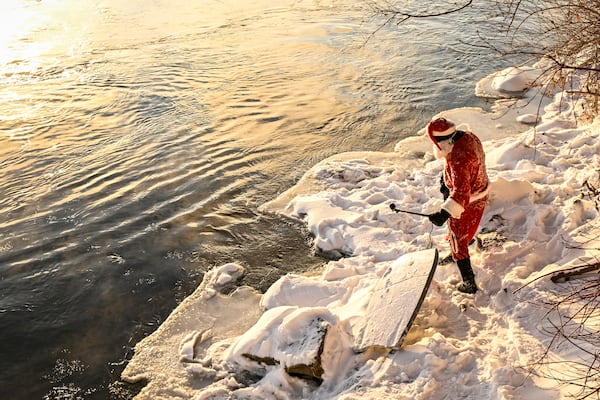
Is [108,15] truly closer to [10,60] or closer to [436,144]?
[10,60]

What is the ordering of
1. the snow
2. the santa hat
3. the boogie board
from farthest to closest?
1. the santa hat
2. the boogie board
3. the snow

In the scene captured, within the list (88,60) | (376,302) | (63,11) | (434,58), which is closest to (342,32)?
(434,58)

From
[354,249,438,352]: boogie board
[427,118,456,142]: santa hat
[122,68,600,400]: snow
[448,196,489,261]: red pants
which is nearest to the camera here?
[122,68,600,400]: snow

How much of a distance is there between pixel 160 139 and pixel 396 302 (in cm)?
616

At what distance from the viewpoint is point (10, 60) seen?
41.9 ft

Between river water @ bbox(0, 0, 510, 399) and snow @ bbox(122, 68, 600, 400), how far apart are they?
401 millimetres

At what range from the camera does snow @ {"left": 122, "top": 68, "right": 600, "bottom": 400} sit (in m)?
3.73

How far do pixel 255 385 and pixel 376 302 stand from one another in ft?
4.04

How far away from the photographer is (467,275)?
455 cm

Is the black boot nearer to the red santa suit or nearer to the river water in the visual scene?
the red santa suit

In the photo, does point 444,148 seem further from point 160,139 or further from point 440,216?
point 160,139

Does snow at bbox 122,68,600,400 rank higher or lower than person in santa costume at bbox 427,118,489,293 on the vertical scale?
lower

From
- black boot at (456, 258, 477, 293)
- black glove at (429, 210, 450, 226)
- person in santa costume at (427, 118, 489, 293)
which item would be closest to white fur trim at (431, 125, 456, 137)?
person in santa costume at (427, 118, 489, 293)

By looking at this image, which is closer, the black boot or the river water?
the black boot
